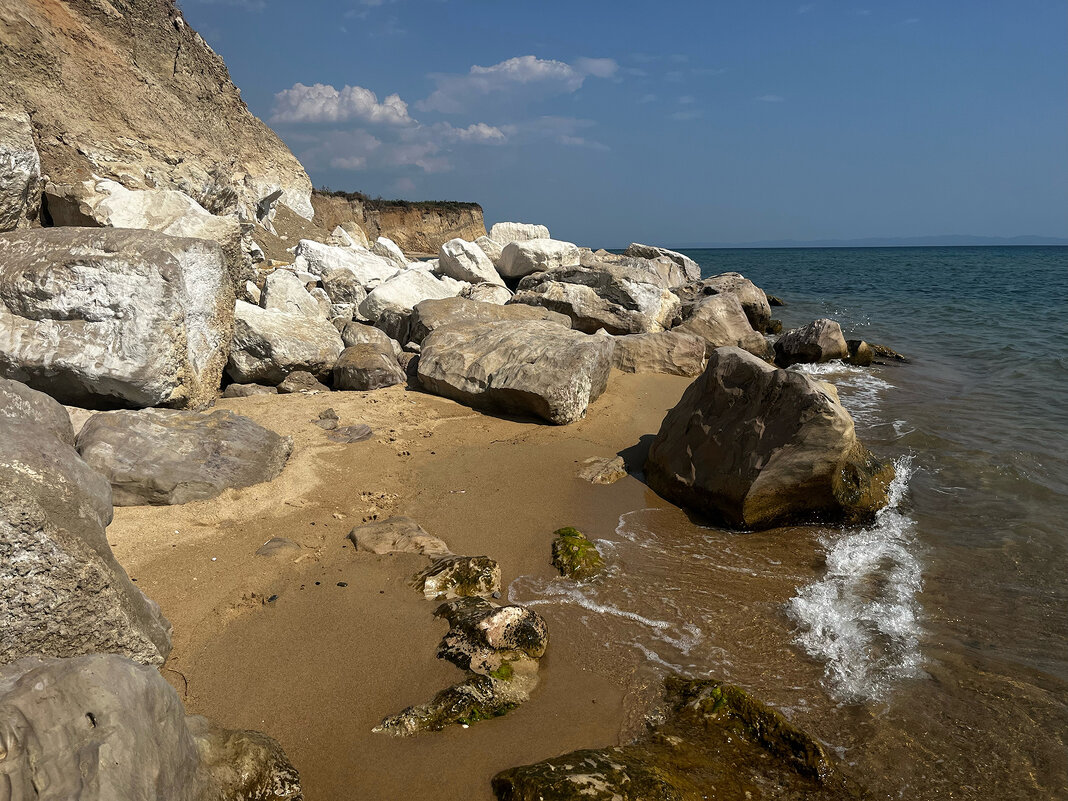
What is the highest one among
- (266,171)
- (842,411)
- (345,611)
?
(266,171)

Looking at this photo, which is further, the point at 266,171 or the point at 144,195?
the point at 266,171

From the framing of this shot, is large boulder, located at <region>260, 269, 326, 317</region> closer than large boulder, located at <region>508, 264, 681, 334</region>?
Yes

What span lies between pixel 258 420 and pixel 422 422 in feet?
5.07

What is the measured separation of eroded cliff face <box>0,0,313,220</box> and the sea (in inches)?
401

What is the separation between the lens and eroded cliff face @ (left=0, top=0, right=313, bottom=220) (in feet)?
41.5

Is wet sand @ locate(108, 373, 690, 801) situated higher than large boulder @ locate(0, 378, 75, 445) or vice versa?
large boulder @ locate(0, 378, 75, 445)

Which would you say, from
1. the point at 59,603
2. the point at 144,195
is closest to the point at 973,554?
the point at 59,603

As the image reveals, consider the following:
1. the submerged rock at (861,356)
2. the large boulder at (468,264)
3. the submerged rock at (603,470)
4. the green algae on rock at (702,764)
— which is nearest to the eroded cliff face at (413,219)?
the large boulder at (468,264)

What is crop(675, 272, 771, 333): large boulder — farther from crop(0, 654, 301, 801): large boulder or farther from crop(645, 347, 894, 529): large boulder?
crop(0, 654, 301, 801): large boulder

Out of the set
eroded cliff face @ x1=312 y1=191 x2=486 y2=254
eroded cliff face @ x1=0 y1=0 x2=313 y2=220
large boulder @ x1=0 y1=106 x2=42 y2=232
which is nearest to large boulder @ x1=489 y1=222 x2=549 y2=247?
eroded cliff face @ x1=0 y1=0 x2=313 y2=220

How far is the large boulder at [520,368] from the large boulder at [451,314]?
2.69 ft

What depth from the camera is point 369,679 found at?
10.3 ft

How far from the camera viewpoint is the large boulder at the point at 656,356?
30.0ft

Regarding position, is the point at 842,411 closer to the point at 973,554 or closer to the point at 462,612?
the point at 973,554
